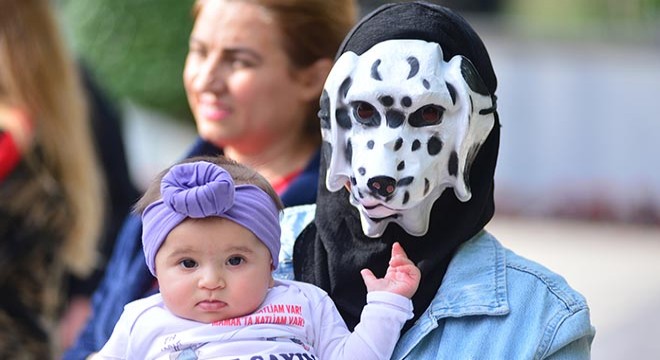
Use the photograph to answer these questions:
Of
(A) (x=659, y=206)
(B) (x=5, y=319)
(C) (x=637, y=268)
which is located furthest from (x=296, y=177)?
(A) (x=659, y=206)

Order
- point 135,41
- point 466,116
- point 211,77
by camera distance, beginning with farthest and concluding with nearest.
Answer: point 135,41
point 211,77
point 466,116

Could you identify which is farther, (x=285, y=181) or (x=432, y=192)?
(x=285, y=181)

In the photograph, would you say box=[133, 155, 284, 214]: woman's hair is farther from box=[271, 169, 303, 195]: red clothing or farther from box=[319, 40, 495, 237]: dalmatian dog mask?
box=[271, 169, 303, 195]: red clothing

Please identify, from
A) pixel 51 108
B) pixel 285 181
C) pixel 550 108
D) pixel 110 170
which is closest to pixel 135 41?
pixel 550 108

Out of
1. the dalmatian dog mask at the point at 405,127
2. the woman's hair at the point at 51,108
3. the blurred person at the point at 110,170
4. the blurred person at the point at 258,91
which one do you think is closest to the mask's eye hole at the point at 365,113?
the dalmatian dog mask at the point at 405,127

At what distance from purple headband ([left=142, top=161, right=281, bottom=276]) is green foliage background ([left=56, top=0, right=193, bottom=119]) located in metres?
8.07

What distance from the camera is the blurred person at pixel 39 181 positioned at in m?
4.99

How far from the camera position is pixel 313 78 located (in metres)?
4.25

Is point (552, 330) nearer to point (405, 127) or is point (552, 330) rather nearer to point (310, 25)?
point (405, 127)

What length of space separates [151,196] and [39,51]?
251 centimetres

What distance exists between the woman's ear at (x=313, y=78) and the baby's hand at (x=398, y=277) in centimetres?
125

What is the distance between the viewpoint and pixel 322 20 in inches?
165

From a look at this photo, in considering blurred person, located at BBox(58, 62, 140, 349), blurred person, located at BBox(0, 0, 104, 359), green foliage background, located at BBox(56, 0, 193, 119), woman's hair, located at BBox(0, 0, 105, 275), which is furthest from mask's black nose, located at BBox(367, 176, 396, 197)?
green foliage background, located at BBox(56, 0, 193, 119)

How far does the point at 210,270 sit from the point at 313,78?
1439 mm
